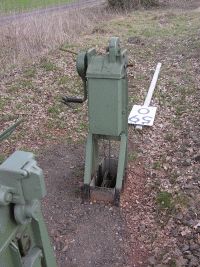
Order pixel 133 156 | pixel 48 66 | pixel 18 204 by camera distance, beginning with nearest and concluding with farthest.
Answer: pixel 18 204
pixel 133 156
pixel 48 66

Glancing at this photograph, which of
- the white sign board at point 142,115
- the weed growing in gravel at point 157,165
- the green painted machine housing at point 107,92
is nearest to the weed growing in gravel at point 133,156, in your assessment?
the weed growing in gravel at point 157,165

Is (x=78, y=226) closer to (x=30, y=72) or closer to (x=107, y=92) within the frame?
(x=107, y=92)

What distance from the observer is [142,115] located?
6.12m

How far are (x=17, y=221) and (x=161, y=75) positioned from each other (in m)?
6.69

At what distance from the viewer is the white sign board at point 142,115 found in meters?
5.88

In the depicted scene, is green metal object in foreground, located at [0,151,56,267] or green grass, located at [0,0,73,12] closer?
green metal object in foreground, located at [0,151,56,267]

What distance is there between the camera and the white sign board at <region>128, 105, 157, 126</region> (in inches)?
232

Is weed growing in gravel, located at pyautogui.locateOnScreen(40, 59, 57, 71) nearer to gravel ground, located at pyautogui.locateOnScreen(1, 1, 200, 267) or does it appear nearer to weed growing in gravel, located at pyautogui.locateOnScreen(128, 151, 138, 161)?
gravel ground, located at pyautogui.locateOnScreen(1, 1, 200, 267)

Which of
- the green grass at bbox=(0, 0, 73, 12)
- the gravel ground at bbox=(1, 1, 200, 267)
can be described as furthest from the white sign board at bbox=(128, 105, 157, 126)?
the green grass at bbox=(0, 0, 73, 12)

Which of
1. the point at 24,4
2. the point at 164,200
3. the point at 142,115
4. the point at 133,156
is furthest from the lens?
the point at 24,4

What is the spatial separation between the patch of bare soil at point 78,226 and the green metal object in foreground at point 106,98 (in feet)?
0.61

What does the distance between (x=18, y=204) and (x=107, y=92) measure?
7.57 ft

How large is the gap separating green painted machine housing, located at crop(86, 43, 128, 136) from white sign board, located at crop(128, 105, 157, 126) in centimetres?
196

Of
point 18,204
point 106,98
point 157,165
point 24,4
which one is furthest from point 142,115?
point 24,4
